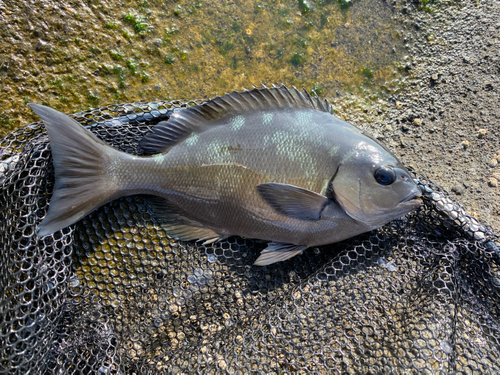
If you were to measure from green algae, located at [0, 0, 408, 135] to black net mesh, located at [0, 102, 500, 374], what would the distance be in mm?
498

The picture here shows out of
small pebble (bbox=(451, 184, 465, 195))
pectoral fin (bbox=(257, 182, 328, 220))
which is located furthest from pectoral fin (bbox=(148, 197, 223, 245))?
small pebble (bbox=(451, 184, 465, 195))

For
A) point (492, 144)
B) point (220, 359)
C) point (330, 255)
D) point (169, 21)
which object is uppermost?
point (169, 21)

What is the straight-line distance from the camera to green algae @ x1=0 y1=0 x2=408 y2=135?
2.52 meters

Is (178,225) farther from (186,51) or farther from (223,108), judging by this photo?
(186,51)

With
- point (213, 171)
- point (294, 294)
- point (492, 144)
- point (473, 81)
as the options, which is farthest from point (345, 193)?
point (473, 81)

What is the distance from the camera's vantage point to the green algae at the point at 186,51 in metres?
2.52

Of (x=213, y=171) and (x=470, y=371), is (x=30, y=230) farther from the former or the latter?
(x=470, y=371)

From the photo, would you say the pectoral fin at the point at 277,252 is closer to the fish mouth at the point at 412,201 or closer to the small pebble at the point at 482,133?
the fish mouth at the point at 412,201

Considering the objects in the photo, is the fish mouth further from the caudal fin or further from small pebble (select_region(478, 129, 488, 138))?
the caudal fin

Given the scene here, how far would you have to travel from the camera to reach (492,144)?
8.76 feet

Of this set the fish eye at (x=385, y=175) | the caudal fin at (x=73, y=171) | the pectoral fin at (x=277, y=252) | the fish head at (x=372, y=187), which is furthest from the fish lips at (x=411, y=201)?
the caudal fin at (x=73, y=171)

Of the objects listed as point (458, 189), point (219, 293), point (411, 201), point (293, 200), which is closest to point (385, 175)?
point (411, 201)

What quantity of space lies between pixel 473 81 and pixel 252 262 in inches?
98.1

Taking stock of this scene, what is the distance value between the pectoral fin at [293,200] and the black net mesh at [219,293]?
1.27 ft
